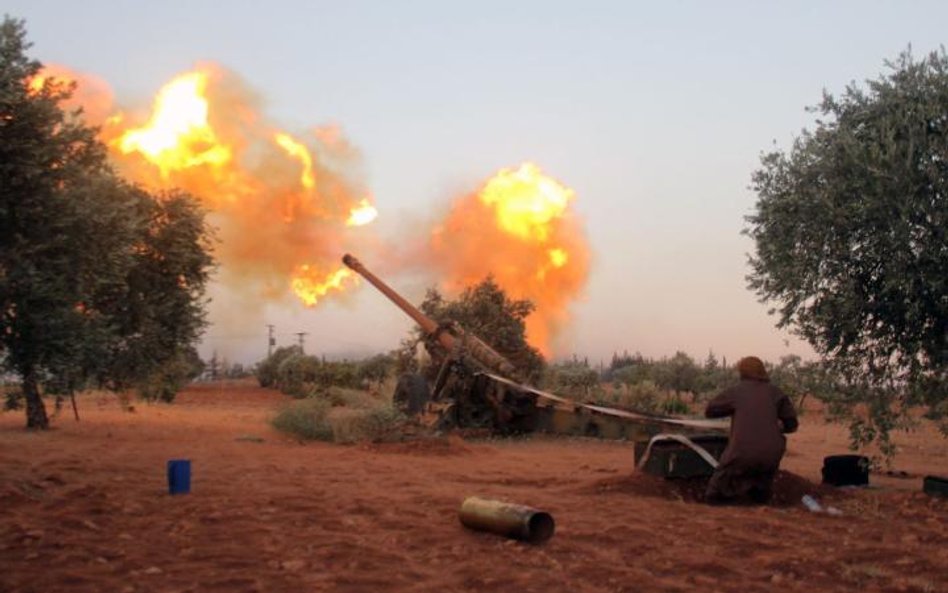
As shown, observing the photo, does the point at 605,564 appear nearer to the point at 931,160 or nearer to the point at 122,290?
the point at 931,160

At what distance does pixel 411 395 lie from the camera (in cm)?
2025

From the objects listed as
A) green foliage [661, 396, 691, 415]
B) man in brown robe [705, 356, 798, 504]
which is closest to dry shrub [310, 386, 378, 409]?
green foliage [661, 396, 691, 415]

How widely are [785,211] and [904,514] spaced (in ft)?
13.5

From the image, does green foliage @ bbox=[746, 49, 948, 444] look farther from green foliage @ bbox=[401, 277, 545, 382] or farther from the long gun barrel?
green foliage @ bbox=[401, 277, 545, 382]

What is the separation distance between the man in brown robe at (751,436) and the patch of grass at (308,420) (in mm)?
11117

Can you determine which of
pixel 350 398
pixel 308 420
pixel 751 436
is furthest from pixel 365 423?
pixel 751 436

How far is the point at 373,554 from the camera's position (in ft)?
24.4

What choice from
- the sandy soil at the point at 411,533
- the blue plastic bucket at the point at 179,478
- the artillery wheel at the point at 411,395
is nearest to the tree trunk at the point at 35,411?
the sandy soil at the point at 411,533

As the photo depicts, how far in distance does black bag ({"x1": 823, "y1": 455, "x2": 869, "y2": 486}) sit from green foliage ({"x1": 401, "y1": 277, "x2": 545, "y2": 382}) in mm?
16955

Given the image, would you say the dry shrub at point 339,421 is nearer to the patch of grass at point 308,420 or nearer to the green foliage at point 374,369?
the patch of grass at point 308,420

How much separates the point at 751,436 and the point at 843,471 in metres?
2.64

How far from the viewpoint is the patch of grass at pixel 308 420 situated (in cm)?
1980

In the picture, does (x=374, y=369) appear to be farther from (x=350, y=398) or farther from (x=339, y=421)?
(x=339, y=421)

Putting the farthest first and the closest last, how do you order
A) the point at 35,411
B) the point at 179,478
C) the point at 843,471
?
the point at 35,411, the point at 843,471, the point at 179,478
